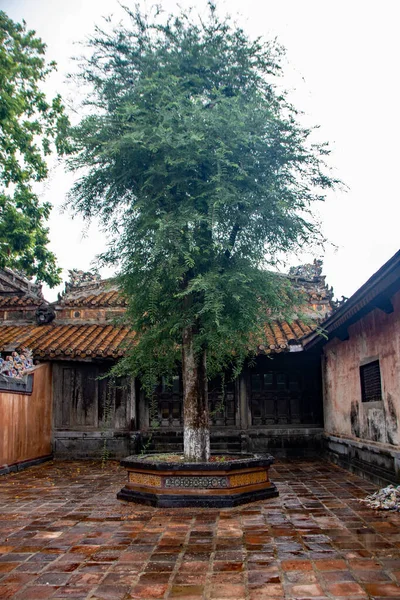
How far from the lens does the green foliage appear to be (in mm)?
6832

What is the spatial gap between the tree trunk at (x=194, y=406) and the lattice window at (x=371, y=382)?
292 centimetres

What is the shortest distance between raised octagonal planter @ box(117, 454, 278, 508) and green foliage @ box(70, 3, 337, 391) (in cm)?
149

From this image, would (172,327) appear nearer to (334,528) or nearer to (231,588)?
(334,528)

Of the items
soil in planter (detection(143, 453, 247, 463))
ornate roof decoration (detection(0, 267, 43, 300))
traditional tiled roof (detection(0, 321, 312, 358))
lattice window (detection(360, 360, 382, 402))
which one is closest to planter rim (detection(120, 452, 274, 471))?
soil in planter (detection(143, 453, 247, 463))

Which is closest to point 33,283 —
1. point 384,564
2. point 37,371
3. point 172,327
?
point 37,371

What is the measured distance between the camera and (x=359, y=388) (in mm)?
9117

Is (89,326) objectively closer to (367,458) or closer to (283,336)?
(283,336)

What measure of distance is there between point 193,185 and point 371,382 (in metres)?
4.47

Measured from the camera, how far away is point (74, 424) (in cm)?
1227

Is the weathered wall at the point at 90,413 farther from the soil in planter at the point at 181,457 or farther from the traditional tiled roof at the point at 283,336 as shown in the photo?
the soil in planter at the point at 181,457

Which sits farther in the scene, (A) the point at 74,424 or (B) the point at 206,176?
(A) the point at 74,424

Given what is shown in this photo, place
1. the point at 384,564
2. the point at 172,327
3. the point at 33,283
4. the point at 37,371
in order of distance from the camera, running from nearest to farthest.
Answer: the point at 384,564 < the point at 172,327 < the point at 37,371 < the point at 33,283

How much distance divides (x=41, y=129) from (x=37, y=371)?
250 inches

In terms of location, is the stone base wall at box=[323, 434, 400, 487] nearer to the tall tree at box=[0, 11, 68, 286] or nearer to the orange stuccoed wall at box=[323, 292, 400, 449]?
the orange stuccoed wall at box=[323, 292, 400, 449]
